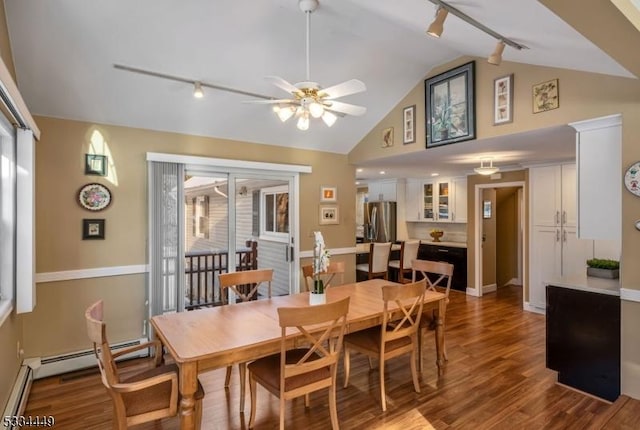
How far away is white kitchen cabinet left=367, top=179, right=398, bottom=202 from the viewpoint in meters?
7.62

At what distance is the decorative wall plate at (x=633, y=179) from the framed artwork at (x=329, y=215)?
3.34m

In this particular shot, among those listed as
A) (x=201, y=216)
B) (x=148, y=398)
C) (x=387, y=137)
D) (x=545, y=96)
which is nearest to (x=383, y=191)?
(x=387, y=137)

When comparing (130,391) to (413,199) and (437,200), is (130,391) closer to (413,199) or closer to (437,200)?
(437,200)

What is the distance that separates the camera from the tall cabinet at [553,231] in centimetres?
468

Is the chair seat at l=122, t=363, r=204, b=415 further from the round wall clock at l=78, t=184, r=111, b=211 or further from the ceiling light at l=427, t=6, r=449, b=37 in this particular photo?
the ceiling light at l=427, t=6, r=449, b=37

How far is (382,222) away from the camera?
7.47 metres

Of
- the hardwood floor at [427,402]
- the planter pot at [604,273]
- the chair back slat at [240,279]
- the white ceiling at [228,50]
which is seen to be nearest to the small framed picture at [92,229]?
the white ceiling at [228,50]

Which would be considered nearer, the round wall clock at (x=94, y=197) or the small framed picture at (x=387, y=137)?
the round wall clock at (x=94, y=197)

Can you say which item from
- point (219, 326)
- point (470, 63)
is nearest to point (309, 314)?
point (219, 326)

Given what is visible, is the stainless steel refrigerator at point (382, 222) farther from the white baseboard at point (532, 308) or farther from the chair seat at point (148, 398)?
the chair seat at point (148, 398)

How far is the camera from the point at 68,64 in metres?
2.91

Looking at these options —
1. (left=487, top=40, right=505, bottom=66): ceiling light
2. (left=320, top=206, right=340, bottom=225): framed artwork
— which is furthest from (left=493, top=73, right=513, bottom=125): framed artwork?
(left=320, top=206, right=340, bottom=225): framed artwork

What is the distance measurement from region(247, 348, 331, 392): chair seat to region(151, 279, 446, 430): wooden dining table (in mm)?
220

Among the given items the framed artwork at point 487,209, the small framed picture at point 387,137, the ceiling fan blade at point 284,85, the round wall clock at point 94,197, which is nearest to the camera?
the ceiling fan blade at point 284,85
